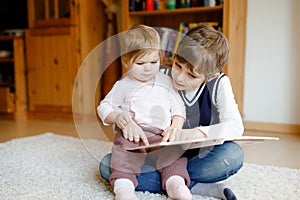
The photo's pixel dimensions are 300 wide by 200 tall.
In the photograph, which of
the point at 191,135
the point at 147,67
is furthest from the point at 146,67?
the point at 191,135

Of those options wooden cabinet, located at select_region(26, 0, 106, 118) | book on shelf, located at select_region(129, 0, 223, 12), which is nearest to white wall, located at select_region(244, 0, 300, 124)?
book on shelf, located at select_region(129, 0, 223, 12)

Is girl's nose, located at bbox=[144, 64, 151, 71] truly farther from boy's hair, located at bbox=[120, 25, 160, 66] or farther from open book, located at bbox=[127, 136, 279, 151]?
open book, located at bbox=[127, 136, 279, 151]

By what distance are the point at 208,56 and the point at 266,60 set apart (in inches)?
45.1

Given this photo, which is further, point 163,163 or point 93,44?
point 93,44

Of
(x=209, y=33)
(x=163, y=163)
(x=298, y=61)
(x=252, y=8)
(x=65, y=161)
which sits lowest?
(x=65, y=161)

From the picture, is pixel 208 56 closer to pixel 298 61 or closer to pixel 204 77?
pixel 204 77

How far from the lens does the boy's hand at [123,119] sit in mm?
888

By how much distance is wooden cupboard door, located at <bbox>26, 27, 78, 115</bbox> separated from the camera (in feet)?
7.35

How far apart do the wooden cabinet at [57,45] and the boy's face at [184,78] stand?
1414 mm

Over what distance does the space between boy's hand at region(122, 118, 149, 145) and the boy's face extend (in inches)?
6.0

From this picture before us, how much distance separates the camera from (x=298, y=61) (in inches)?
71.9

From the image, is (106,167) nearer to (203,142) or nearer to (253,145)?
(203,142)

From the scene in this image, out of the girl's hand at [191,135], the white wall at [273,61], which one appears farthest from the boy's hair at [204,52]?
the white wall at [273,61]

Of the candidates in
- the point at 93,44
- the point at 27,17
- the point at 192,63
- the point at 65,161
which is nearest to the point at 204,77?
the point at 192,63
